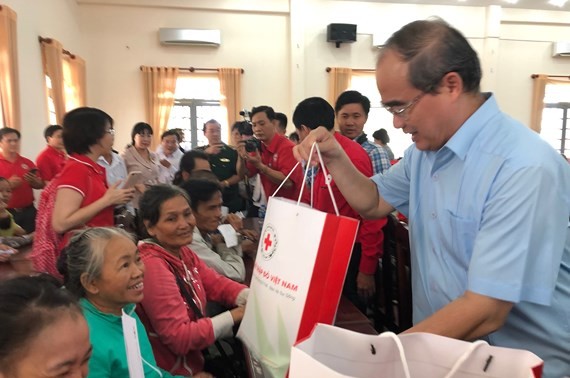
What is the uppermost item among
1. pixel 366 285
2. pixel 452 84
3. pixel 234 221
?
pixel 452 84

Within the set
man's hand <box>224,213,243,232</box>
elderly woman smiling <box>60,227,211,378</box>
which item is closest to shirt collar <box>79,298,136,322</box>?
elderly woman smiling <box>60,227,211,378</box>

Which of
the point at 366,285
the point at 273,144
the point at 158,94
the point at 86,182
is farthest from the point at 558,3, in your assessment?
the point at 86,182

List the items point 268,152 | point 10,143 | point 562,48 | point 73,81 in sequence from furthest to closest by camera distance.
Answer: point 562,48
point 73,81
point 10,143
point 268,152

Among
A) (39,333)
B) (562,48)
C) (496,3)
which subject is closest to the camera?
(39,333)

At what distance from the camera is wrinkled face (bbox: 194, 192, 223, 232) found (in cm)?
194

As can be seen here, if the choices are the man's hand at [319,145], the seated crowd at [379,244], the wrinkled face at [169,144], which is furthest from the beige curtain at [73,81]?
the man's hand at [319,145]

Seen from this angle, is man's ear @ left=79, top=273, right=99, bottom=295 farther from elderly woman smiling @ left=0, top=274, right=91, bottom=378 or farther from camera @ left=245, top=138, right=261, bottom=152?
camera @ left=245, top=138, right=261, bottom=152

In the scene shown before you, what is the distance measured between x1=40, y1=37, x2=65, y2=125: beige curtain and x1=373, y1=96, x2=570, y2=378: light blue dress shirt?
202 inches

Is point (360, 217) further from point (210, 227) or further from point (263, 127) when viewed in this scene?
point (263, 127)

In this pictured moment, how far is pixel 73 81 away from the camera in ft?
20.6

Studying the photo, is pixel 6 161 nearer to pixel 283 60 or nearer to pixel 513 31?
pixel 283 60

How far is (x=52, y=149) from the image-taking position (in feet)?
14.1

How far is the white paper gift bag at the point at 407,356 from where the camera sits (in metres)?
0.61

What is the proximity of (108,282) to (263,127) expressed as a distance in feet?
7.37
